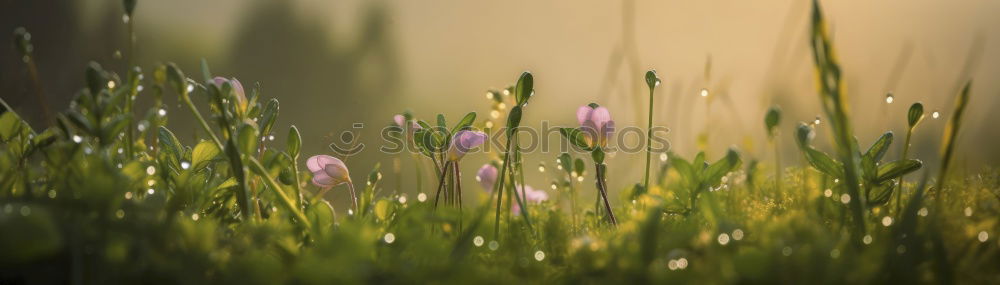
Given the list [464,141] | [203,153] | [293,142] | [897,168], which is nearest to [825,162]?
[897,168]

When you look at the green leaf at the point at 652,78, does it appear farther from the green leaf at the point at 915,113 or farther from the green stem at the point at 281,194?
the green stem at the point at 281,194

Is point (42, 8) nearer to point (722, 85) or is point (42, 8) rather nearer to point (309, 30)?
point (309, 30)

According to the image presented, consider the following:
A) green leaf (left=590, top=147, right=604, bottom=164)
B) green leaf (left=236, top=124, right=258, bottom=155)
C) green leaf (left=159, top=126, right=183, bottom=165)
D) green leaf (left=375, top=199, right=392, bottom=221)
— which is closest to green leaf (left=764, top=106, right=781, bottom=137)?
green leaf (left=590, top=147, right=604, bottom=164)

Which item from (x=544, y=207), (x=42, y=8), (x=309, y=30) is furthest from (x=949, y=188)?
(x=309, y=30)

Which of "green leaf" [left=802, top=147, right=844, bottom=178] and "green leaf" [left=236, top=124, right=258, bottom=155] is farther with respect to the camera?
"green leaf" [left=802, top=147, right=844, bottom=178]

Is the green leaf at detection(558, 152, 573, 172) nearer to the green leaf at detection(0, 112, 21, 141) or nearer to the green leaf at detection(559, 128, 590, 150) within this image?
the green leaf at detection(559, 128, 590, 150)

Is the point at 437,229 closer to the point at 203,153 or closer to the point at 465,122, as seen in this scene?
the point at 465,122
